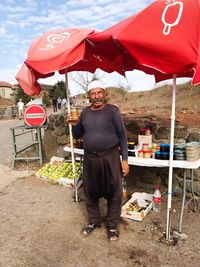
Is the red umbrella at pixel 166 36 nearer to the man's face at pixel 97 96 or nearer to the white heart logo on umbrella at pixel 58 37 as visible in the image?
the man's face at pixel 97 96

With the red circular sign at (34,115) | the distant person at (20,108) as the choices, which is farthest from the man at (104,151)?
the distant person at (20,108)

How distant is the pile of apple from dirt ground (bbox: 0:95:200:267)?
762mm

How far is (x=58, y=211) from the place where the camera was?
418 cm

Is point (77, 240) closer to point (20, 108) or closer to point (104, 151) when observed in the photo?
point (104, 151)

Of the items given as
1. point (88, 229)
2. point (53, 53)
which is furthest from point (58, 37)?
point (88, 229)

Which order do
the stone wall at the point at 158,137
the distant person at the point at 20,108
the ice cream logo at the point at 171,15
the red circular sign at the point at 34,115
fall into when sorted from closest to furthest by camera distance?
the ice cream logo at the point at 171,15 → the stone wall at the point at 158,137 → the red circular sign at the point at 34,115 → the distant person at the point at 20,108

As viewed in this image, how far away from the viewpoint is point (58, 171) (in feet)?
18.6

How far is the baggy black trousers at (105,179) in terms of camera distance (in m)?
3.20

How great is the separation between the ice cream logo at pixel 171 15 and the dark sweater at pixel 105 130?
110 centimetres

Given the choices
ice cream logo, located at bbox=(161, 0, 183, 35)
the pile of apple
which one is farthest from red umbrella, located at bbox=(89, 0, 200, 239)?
the pile of apple

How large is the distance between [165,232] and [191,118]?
2.73 meters

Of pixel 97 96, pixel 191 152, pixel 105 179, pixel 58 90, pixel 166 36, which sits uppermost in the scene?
pixel 58 90

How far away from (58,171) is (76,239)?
2.47 metres

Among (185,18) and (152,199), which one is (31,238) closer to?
(152,199)
